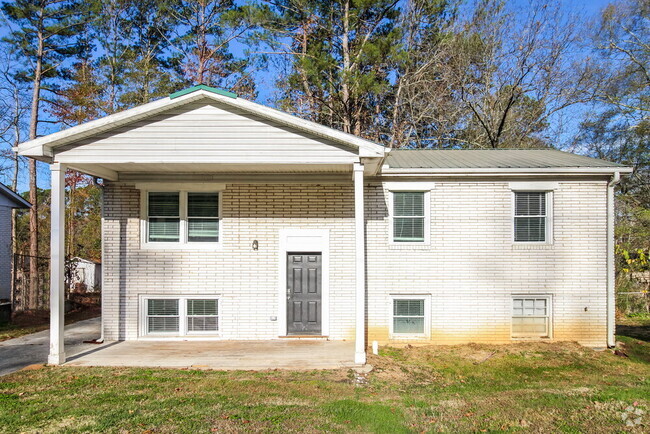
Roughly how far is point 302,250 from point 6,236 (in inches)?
508

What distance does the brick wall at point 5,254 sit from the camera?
50.1ft

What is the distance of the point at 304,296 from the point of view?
971cm

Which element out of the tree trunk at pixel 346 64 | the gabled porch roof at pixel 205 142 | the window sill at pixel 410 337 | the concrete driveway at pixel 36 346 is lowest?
the concrete driveway at pixel 36 346

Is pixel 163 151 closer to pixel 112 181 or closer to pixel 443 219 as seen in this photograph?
pixel 112 181

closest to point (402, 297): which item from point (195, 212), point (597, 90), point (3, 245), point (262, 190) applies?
point (262, 190)

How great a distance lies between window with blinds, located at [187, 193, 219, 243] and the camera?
9.91 m

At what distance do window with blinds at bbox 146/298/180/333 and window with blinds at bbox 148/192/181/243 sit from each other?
142 cm

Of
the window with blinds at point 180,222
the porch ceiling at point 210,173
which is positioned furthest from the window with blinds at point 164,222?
the porch ceiling at point 210,173

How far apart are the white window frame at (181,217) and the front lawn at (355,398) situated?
3.11 meters

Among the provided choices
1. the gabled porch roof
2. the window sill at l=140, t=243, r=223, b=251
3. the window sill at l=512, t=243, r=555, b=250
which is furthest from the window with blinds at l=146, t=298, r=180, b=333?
the window sill at l=512, t=243, r=555, b=250

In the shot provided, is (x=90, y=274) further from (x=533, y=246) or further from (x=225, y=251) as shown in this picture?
(x=533, y=246)

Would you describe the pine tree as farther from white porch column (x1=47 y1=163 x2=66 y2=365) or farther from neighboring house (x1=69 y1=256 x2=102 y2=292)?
A: white porch column (x1=47 y1=163 x2=66 y2=365)

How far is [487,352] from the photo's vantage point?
28.9ft

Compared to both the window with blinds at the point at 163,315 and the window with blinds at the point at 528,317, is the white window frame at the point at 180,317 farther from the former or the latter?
the window with blinds at the point at 528,317
